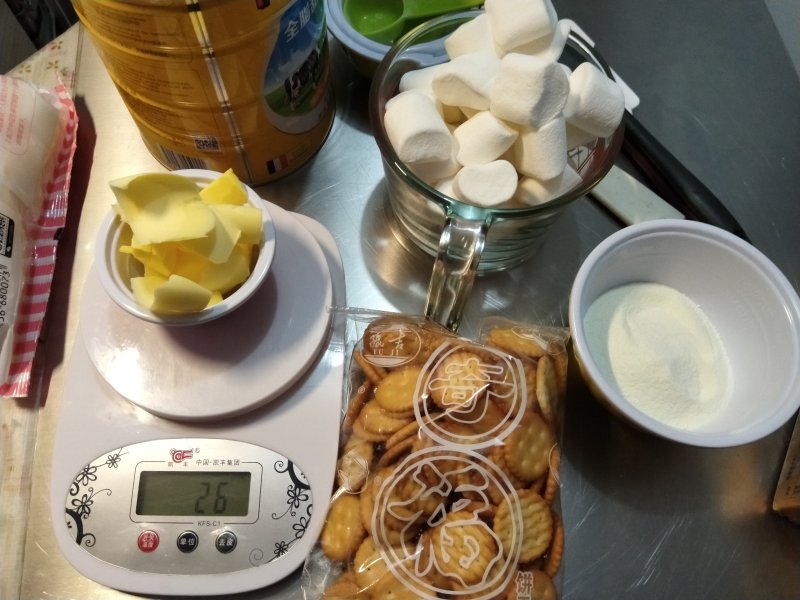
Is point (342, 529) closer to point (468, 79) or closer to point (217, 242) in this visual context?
point (217, 242)

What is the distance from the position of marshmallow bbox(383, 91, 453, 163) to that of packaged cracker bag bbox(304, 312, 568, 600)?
0.17m

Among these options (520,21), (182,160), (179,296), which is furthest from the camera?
(182,160)

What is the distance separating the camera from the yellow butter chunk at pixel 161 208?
476 millimetres

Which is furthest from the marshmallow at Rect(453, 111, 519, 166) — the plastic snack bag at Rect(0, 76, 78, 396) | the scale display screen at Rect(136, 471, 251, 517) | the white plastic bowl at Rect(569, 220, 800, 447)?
the plastic snack bag at Rect(0, 76, 78, 396)

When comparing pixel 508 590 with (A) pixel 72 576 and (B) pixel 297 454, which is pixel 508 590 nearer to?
(B) pixel 297 454

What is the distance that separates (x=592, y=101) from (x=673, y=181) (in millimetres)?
207

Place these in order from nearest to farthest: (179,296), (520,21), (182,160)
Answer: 1. (179,296)
2. (520,21)
3. (182,160)

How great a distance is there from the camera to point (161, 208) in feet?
1.62

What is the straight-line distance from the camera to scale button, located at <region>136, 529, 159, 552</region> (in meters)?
0.53

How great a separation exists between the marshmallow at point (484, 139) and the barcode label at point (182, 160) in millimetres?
273

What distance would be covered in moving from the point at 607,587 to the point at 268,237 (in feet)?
1.44

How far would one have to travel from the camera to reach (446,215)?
562mm

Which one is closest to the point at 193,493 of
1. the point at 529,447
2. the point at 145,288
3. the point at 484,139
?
the point at 145,288

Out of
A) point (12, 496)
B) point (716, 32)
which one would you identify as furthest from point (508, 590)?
point (716, 32)
